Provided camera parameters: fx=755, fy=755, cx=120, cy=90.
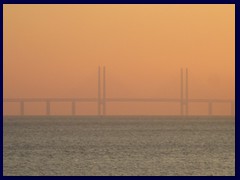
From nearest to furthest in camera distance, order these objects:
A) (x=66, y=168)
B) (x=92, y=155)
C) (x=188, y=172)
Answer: (x=188, y=172), (x=66, y=168), (x=92, y=155)

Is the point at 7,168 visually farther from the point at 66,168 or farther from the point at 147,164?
the point at 147,164

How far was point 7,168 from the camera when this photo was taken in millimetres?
25578
